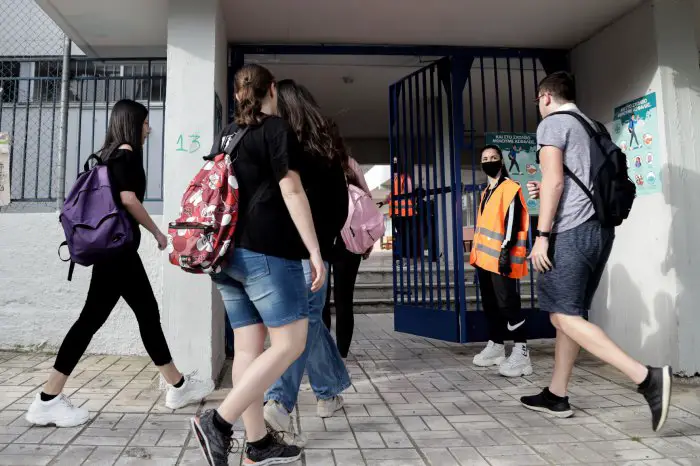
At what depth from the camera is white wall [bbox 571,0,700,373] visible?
3871 mm

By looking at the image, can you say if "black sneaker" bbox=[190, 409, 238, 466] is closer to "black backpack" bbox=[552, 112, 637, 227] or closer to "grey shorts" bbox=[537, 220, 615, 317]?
"grey shorts" bbox=[537, 220, 615, 317]

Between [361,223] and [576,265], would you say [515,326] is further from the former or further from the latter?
[361,223]

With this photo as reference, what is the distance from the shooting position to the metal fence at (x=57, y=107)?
16.1 ft

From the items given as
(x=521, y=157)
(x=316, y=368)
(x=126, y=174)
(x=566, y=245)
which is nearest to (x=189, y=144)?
(x=126, y=174)

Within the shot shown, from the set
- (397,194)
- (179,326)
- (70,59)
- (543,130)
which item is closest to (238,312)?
(179,326)

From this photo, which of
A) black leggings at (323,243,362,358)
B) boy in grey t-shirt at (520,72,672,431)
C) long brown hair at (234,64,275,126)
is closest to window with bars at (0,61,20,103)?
black leggings at (323,243,362,358)

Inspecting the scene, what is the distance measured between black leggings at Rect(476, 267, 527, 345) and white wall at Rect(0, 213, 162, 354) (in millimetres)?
2805

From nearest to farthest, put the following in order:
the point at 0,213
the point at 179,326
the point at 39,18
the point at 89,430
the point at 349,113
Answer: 1. the point at 89,430
2. the point at 179,326
3. the point at 0,213
4. the point at 39,18
5. the point at 349,113

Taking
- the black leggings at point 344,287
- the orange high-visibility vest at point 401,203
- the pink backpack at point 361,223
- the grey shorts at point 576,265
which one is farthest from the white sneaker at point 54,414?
the orange high-visibility vest at point 401,203

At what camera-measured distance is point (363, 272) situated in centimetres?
764

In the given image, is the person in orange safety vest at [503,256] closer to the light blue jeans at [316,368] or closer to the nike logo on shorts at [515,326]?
the nike logo on shorts at [515,326]

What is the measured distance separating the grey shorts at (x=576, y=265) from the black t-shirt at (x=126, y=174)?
2330 millimetres

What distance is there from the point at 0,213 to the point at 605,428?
4985 mm

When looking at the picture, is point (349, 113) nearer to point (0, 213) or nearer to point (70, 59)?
point (70, 59)
